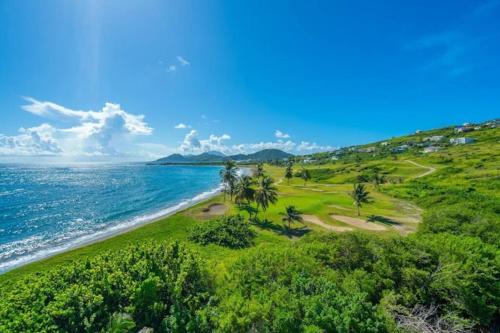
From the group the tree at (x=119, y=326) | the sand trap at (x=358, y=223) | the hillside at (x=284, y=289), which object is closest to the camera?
the tree at (x=119, y=326)

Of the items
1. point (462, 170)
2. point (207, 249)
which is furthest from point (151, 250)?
point (462, 170)

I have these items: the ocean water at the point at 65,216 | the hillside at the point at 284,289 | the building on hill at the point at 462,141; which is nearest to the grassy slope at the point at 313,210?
the hillside at the point at 284,289

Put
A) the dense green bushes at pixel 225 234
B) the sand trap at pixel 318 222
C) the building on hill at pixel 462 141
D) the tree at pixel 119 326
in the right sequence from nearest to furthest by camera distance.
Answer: the tree at pixel 119 326 → the dense green bushes at pixel 225 234 → the sand trap at pixel 318 222 → the building on hill at pixel 462 141

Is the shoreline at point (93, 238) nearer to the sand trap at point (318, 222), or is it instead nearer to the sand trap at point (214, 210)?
the sand trap at point (214, 210)

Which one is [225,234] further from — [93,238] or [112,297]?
[112,297]

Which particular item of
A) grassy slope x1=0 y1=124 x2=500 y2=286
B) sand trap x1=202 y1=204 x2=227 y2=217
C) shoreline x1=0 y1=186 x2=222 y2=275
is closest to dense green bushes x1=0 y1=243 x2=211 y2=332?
grassy slope x1=0 y1=124 x2=500 y2=286
